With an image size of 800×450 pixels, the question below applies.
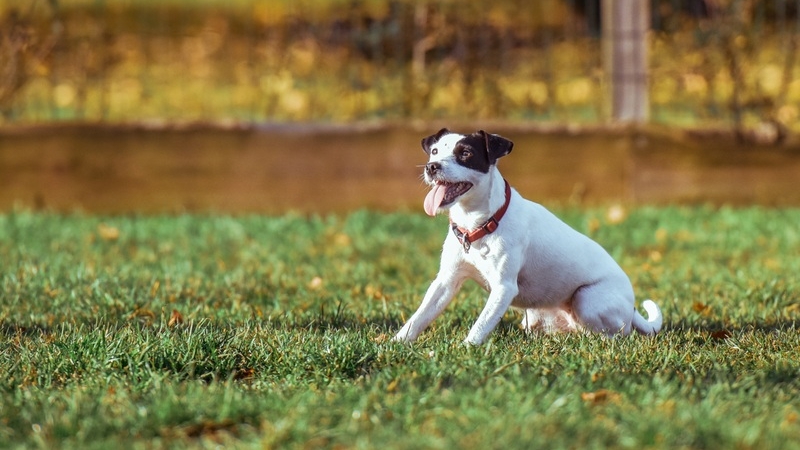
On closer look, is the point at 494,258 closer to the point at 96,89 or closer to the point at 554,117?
the point at 554,117

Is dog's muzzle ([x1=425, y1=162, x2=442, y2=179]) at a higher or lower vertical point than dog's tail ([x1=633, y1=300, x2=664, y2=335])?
higher

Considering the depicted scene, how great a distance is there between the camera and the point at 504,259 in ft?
15.6

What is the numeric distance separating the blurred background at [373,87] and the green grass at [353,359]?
4.99 feet

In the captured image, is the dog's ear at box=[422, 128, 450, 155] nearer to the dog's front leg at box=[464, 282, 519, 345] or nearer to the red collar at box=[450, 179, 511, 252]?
the red collar at box=[450, 179, 511, 252]

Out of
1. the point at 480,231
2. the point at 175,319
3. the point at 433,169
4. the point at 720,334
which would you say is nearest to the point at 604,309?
the point at 720,334

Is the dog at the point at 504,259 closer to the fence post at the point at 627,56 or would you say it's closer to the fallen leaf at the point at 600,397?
the fallen leaf at the point at 600,397

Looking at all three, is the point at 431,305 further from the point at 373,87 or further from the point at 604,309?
the point at 373,87

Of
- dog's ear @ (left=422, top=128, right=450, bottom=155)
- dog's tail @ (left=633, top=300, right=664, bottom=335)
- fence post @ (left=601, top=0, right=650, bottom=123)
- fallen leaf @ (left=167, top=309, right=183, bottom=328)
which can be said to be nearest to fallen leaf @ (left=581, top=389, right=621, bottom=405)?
dog's tail @ (left=633, top=300, right=664, bottom=335)

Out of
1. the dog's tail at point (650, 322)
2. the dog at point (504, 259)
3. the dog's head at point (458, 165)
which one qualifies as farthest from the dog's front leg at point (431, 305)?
the dog's tail at point (650, 322)

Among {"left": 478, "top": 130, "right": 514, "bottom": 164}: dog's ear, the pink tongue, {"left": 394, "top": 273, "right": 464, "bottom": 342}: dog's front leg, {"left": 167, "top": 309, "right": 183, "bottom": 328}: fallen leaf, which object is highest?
{"left": 478, "top": 130, "right": 514, "bottom": 164}: dog's ear

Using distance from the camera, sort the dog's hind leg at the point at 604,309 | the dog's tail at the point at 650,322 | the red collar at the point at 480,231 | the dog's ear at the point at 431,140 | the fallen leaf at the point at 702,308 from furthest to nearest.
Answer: the fallen leaf at the point at 702,308 → the dog's tail at the point at 650,322 → the dog's hind leg at the point at 604,309 → the dog's ear at the point at 431,140 → the red collar at the point at 480,231

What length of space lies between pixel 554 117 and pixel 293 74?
199 centimetres

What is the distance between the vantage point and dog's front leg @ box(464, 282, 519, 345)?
4.69 meters

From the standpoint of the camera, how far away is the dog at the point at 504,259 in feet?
15.4
